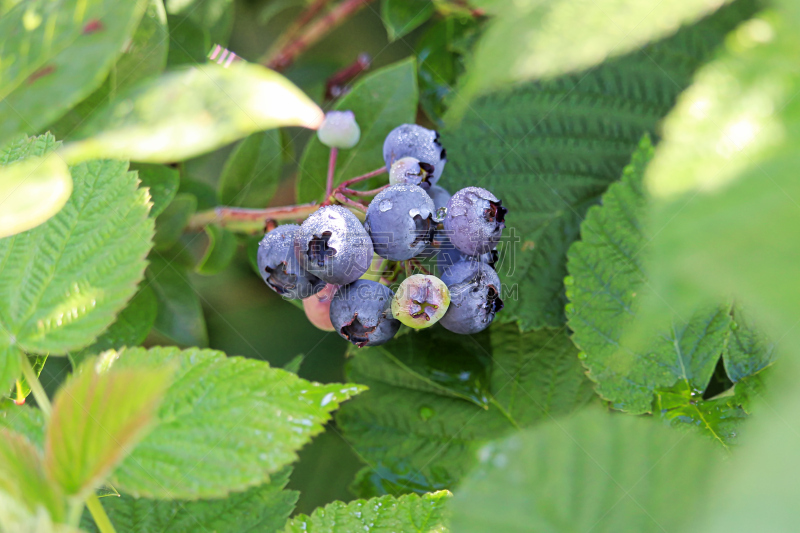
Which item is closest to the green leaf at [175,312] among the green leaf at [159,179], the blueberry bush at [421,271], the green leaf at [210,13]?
the blueberry bush at [421,271]

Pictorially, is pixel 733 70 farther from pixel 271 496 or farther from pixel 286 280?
pixel 271 496

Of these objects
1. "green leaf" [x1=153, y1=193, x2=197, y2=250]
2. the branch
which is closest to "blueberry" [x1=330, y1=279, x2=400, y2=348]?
"green leaf" [x1=153, y1=193, x2=197, y2=250]

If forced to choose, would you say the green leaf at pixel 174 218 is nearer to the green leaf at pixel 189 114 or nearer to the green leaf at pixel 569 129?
the green leaf at pixel 189 114

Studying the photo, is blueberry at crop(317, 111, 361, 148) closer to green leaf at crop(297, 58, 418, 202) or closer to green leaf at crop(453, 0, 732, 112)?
green leaf at crop(297, 58, 418, 202)

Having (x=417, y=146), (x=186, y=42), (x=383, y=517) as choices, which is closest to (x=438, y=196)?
(x=417, y=146)

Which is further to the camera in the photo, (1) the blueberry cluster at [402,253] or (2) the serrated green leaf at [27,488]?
(1) the blueberry cluster at [402,253]

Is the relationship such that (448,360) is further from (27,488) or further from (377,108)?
(27,488)
